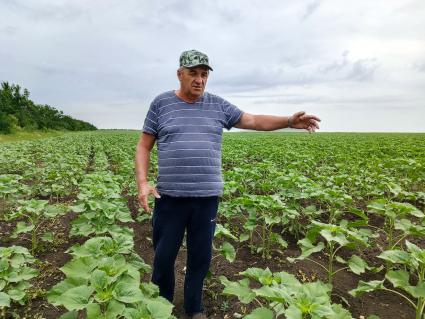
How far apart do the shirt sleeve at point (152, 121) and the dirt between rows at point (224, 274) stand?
1.70m

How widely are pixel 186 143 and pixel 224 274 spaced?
78.9 inches

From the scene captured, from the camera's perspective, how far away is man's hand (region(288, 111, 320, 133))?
302 centimetres

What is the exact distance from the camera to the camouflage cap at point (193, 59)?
109 inches

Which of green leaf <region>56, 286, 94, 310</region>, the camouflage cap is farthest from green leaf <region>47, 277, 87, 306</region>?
the camouflage cap

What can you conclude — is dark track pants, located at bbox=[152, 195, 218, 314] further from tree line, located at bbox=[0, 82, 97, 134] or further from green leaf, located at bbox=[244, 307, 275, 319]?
tree line, located at bbox=[0, 82, 97, 134]


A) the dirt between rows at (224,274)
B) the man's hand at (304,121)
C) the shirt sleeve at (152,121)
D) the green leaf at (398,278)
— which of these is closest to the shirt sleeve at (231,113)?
the man's hand at (304,121)

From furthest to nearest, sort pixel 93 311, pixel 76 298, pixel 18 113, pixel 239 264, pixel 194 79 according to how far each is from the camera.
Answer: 1. pixel 18 113
2. pixel 239 264
3. pixel 194 79
4. pixel 76 298
5. pixel 93 311

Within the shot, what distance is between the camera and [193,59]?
9.11 ft

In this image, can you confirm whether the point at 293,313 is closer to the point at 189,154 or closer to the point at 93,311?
the point at 93,311

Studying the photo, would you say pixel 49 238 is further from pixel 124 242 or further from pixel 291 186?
pixel 291 186

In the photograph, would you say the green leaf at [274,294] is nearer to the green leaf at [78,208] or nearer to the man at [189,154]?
the man at [189,154]

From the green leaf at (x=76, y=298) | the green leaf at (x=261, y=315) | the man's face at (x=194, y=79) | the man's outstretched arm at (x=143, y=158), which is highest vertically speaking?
the man's face at (x=194, y=79)

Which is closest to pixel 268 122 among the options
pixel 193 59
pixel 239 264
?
pixel 193 59

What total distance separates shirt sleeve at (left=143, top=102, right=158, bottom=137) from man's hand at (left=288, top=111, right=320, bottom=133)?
109 cm
